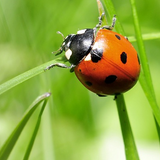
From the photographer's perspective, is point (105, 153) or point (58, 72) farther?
point (58, 72)

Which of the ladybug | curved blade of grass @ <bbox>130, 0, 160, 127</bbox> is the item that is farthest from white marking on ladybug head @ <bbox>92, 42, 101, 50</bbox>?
curved blade of grass @ <bbox>130, 0, 160, 127</bbox>

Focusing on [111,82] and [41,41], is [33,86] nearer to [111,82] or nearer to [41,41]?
[41,41]

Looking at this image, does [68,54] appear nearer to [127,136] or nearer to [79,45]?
[79,45]

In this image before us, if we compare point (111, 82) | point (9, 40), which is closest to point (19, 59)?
point (9, 40)

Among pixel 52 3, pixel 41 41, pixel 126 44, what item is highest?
pixel 52 3

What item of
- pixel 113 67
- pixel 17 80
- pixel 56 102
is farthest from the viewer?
pixel 56 102

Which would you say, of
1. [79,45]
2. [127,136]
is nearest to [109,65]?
[79,45]

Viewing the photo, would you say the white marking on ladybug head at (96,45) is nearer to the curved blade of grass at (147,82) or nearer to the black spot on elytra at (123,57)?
the black spot on elytra at (123,57)

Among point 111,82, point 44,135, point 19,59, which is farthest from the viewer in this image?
point 19,59
